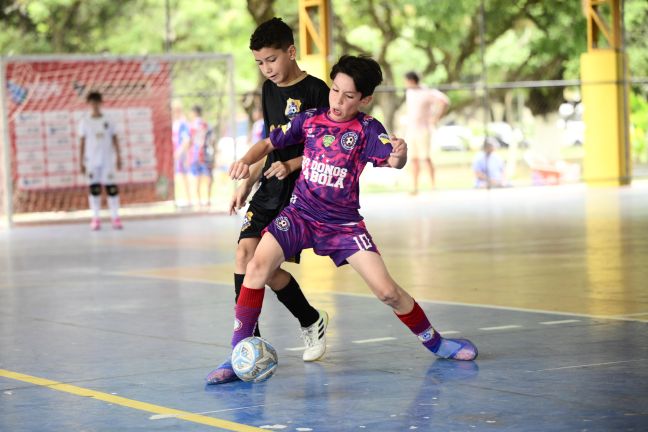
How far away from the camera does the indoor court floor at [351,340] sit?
591cm

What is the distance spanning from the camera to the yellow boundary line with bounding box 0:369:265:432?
5719 millimetres

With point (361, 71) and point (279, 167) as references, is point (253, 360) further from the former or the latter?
point (361, 71)

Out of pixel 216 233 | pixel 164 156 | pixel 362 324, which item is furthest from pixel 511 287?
pixel 164 156

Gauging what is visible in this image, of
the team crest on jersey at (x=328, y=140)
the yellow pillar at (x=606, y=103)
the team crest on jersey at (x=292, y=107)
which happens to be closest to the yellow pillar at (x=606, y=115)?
the yellow pillar at (x=606, y=103)

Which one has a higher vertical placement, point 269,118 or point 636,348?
point 269,118

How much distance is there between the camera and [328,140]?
23.0 ft

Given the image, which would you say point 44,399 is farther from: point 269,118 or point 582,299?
point 582,299

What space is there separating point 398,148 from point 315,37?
62.3 feet

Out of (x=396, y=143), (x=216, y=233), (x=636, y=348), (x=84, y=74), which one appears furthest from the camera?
(x=84, y=74)

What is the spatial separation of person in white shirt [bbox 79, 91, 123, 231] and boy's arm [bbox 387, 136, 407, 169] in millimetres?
13991

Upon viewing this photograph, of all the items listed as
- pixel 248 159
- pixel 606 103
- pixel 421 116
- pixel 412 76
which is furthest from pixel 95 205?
pixel 248 159

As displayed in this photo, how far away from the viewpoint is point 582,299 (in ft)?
32.5

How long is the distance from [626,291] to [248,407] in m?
4.93

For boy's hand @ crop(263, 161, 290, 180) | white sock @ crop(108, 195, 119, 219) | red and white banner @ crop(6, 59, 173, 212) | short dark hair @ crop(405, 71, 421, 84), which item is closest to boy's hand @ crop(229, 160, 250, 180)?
boy's hand @ crop(263, 161, 290, 180)
